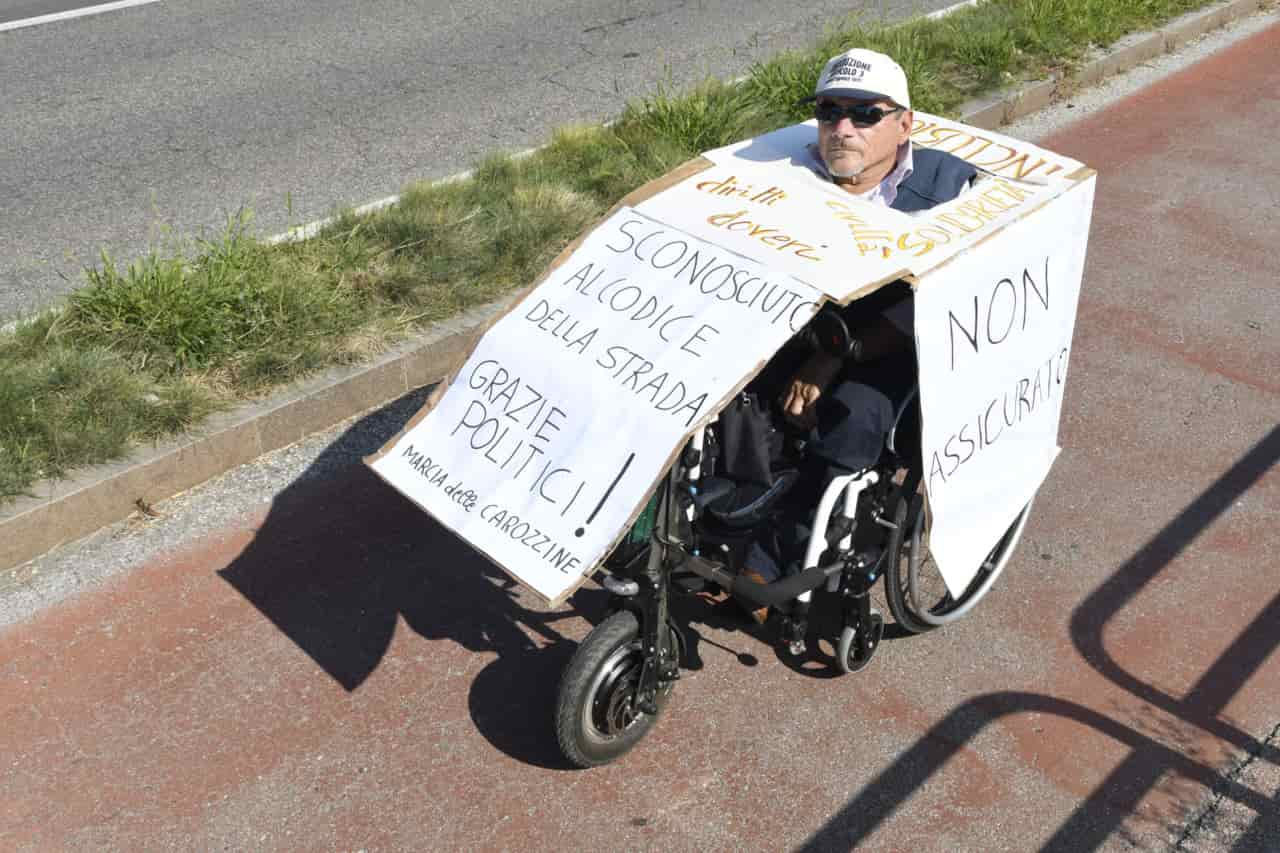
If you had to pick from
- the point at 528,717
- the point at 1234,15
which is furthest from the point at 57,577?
the point at 1234,15

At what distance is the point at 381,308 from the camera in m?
6.21

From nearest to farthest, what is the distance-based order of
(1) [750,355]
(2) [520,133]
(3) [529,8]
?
(1) [750,355], (2) [520,133], (3) [529,8]

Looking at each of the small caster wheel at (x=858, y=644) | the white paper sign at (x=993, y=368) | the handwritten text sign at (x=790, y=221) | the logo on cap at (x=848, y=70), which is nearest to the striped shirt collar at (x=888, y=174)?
the handwritten text sign at (x=790, y=221)

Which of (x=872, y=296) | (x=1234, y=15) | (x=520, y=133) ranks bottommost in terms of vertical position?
(x=1234, y=15)

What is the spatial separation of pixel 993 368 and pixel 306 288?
3261mm

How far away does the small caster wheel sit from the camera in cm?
442

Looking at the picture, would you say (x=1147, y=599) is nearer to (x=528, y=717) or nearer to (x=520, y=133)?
(x=528, y=717)

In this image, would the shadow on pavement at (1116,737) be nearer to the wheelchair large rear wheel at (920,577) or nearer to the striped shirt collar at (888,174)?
the wheelchair large rear wheel at (920,577)

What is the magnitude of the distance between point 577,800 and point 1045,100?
7243 mm

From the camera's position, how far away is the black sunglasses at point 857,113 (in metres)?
4.33

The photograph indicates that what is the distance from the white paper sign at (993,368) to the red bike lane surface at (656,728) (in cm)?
61

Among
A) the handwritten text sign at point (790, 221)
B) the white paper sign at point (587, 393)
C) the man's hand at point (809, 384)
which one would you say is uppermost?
the handwritten text sign at point (790, 221)

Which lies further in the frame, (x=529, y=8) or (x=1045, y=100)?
(x=529, y=8)

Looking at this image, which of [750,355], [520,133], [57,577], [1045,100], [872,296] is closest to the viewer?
[750,355]
